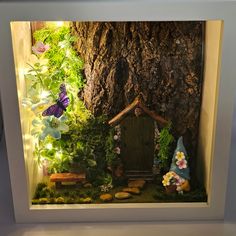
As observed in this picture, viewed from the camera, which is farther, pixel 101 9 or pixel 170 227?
pixel 170 227

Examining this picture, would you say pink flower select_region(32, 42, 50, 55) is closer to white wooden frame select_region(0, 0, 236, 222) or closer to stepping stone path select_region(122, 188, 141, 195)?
white wooden frame select_region(0, 0, 236, 222)

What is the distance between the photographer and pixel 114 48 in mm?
949

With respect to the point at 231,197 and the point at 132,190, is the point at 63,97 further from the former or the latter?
the point at 231,197

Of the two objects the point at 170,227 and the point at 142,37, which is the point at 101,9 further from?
the point at 170,227

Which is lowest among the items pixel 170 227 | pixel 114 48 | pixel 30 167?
pixel 170 227

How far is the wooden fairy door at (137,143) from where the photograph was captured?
39.0 inches

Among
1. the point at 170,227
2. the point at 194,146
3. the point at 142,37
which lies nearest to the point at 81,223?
the point at 170,227

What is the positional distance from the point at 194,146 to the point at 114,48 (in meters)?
0.26

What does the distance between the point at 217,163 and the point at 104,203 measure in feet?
0.78

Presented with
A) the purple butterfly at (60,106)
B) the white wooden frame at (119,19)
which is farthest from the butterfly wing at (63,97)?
the white wooden frame at (119,19)

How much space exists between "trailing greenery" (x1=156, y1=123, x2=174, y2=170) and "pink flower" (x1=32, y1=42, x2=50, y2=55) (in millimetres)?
284

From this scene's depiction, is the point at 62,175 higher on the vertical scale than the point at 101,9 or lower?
lower

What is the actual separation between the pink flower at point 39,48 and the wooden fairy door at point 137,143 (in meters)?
0.21

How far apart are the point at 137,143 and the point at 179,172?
104 millimetres
